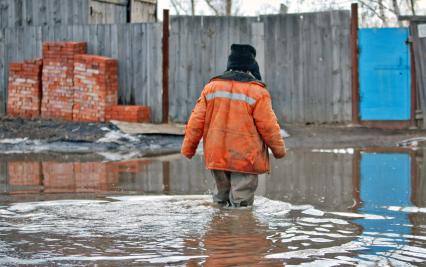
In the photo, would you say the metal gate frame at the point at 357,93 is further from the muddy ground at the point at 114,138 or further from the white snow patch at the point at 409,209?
the white snow patch at the point at 409,209

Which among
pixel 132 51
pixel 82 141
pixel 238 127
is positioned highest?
pixel 132 51

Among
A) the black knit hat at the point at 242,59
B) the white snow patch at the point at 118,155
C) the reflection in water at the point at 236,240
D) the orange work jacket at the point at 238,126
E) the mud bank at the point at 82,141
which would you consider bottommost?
the reflection in water at the point at 236,240

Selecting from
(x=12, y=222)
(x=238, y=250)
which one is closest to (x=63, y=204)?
(x=12, y=222)

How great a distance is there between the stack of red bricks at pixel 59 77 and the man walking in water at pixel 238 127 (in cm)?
953

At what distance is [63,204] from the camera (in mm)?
9000

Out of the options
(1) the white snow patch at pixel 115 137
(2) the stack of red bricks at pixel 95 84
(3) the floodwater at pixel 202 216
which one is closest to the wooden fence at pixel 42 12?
(2) the stack of red bricks at pixel 95 84

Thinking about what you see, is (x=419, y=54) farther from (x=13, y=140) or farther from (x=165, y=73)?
(x=13, y=140)

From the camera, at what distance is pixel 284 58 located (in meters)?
17.6

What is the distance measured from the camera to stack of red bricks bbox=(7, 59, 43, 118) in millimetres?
18172

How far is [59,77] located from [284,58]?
170 inches

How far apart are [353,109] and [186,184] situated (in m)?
7.25

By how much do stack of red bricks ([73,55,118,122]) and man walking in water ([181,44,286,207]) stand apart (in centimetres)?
900

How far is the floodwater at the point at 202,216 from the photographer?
651cm

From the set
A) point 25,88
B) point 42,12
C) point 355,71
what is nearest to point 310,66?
point 355,71
